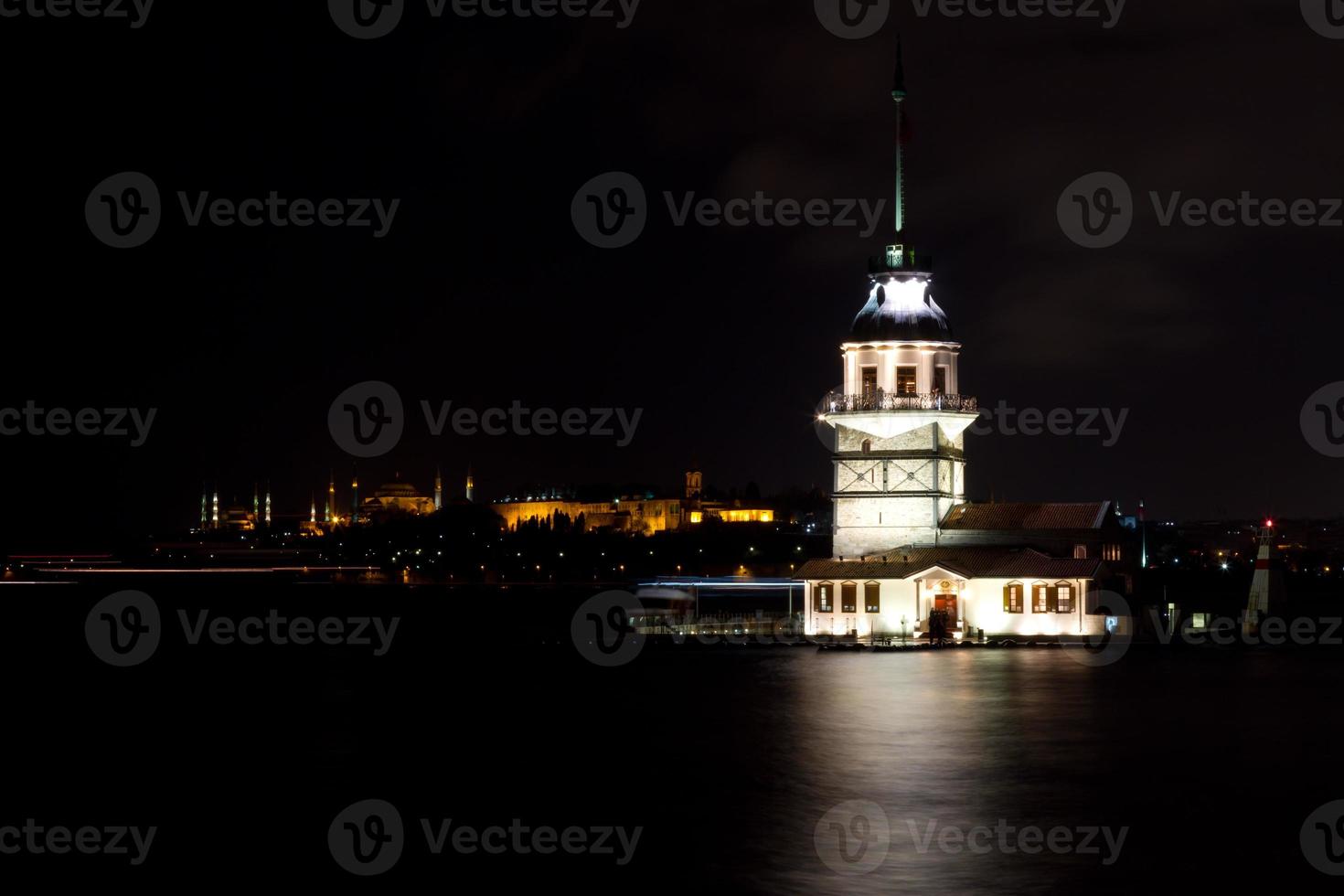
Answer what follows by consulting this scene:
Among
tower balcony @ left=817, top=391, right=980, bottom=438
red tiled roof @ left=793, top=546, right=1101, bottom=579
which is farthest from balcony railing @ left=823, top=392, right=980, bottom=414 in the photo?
red tiled roof @ left=793, top=546, right=1101, bottom=579

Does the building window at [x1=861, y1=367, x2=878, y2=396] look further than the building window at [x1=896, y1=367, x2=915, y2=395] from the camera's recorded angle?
Yes

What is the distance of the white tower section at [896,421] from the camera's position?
63344 millimetres

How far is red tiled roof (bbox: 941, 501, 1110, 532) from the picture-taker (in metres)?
63.1

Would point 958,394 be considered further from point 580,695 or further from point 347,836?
point 347,836

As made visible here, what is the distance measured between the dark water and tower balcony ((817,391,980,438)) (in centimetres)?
815

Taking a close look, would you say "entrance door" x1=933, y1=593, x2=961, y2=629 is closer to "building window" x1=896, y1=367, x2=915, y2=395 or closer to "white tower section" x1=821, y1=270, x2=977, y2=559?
"white tower section" x1=821, y1=270, x2=977, y2=559

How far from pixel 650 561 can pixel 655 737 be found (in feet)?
474

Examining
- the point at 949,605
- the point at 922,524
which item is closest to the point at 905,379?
the point at 922,524

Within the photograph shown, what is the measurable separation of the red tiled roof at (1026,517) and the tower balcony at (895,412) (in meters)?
3.00

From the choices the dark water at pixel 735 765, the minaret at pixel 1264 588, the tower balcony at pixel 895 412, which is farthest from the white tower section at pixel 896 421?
the minaret at pixel 1264 588

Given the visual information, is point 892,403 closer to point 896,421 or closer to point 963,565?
point 896,421

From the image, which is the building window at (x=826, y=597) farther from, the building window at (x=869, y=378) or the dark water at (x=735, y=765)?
the building window at (x=869, y=378)

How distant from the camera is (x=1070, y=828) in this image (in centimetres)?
3216

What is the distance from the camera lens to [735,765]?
40062 millimetres
